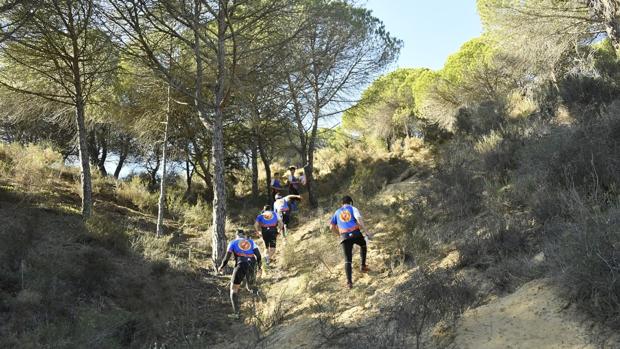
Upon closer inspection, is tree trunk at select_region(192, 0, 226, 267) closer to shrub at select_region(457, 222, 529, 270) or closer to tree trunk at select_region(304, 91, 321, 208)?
shrub at select_region(457, 222, 529, 270)

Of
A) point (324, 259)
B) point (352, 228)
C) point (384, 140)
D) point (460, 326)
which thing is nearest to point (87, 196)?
point (324, 259)

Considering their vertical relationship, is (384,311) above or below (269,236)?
below

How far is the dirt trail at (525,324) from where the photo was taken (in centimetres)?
421

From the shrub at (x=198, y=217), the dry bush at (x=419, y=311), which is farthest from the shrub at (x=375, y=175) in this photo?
the dry bush at (x=419, y=311)

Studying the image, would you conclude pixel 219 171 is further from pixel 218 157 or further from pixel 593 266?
pixel 593 266

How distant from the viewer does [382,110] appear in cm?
2186

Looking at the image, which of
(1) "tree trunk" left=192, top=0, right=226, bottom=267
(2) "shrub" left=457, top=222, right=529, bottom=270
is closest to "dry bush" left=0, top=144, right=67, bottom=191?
(1) "tree trunk" left=192, top=0, right=226, bottom=267

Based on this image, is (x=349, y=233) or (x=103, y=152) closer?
(x=349, y=233)

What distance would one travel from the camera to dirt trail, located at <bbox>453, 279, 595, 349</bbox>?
421 centimetres

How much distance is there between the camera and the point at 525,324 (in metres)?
4.56

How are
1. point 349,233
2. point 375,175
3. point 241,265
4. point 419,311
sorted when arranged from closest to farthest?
1. point 419,311
2. point 349,233
3. point 241,265
4. point 375,175

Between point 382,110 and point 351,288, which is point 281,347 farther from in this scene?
point 382,110

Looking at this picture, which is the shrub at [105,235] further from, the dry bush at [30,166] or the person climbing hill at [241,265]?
the dry bush at [30,166]

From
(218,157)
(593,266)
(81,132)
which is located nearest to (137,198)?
(81,132)
